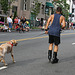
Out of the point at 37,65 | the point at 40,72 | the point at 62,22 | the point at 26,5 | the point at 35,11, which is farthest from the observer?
the point at 26,5

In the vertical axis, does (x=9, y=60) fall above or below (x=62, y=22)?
below

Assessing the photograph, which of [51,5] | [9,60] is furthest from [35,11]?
[9,60]

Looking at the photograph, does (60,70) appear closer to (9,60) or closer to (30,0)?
(9,60)

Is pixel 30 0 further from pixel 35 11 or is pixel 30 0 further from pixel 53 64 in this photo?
pixel 53 64

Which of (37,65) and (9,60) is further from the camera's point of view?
(9,60)

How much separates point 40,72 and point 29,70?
348mm

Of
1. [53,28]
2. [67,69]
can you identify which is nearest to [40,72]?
[67,69]

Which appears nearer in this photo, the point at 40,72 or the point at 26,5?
the point at 40,72

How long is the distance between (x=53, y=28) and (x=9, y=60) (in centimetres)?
173

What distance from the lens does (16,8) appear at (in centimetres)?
4400

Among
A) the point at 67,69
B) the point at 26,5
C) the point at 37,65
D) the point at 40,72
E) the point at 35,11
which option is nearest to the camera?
the point at 40,72

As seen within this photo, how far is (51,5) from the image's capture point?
58812 millimetres

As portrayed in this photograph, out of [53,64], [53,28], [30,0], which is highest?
[30,0]

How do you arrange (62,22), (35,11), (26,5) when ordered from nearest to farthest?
(62,22)
(35,11)
(26,5)
